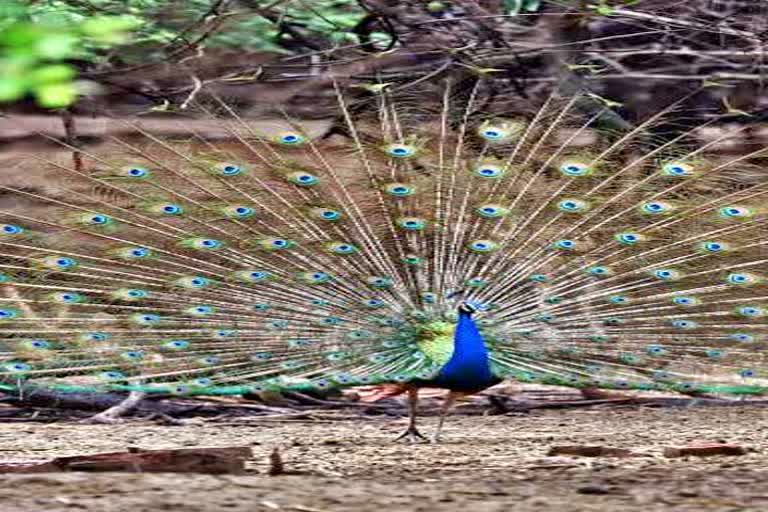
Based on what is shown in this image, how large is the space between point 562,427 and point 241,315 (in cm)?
200

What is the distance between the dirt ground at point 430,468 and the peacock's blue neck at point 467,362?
32 cm

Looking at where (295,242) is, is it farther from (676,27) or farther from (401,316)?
(676,27)

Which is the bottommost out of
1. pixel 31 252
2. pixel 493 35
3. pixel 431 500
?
pixel 431 500

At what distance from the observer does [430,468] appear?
6.25 m

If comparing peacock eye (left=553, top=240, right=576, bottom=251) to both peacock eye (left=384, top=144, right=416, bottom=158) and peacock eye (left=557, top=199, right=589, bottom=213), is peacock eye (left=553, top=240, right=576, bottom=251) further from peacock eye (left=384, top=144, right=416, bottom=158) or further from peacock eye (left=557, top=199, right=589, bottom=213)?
peacock eye (left=384, top=144, right=416, bottom=158)

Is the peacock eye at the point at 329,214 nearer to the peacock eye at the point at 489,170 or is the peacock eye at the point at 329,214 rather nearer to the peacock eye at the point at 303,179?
the peacock eye at the point at 303,179

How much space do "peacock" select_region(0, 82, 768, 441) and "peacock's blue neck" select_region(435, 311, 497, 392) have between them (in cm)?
1

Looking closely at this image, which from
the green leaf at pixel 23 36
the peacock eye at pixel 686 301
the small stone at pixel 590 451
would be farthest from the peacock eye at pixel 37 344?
the green leaf at pixel 23 36

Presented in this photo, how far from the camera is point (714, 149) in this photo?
24.0 ft

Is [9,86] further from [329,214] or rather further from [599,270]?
[599,270]

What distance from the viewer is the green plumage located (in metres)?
7.29

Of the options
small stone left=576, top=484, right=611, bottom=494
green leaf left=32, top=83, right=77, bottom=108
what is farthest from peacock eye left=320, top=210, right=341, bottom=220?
green leaf left=32, top=83, right=77, bottom=108

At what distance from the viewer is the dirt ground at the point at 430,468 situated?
4438mm

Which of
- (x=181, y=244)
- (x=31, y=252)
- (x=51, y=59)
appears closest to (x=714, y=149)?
(x=181, y=244)
